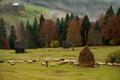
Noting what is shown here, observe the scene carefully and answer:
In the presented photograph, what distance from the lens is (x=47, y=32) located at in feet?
422

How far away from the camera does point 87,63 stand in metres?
53.1

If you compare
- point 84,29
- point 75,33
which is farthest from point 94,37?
point 84,29

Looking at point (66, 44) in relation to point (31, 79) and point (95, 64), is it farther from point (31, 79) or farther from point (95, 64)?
point (31, 79)

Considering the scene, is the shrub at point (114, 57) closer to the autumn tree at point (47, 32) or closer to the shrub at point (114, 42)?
the shrub at point (114, 42)

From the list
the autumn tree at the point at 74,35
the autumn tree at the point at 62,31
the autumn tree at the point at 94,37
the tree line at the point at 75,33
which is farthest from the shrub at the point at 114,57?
the autumn tree at the point at 62,31

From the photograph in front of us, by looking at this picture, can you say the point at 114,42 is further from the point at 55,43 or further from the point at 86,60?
the point at 86,60

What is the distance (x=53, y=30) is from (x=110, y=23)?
34.3m

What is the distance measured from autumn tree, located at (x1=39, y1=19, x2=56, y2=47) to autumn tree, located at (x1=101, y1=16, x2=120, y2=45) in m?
30.8

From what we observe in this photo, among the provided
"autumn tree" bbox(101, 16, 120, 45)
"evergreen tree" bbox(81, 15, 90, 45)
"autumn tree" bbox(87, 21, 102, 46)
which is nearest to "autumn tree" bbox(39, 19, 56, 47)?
"evergreen tree" bbox(81, 15, 90, 45)

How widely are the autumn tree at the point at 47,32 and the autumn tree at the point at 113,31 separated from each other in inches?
1214

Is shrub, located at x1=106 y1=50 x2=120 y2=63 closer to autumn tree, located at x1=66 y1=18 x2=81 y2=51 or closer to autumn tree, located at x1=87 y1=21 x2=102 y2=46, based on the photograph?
autumn tree, located at x1=66 y1=18 x2=81 y2=51

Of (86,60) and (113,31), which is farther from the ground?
(113,31)

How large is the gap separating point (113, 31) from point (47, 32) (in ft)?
117

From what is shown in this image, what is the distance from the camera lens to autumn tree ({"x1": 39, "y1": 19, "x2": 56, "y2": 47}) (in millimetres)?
126438
